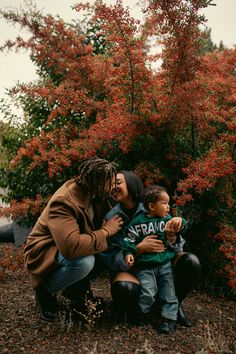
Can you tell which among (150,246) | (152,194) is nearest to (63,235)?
(150,246)

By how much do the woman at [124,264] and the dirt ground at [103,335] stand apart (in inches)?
7.0

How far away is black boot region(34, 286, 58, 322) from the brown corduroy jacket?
138 millimetres

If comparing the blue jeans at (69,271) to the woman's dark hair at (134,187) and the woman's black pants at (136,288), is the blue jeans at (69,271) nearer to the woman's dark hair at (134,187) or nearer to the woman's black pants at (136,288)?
the woman's black pants at (136,288)

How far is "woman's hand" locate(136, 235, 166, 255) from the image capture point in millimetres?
2982

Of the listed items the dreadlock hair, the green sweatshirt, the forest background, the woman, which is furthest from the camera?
the forest background

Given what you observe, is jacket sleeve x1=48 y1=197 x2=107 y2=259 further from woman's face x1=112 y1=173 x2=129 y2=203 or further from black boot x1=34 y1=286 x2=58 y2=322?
black boot x1=34 y1=286 x2=58 y2=322

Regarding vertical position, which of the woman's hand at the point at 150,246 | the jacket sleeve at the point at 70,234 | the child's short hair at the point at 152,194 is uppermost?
the child's short hair at the point at 152,194

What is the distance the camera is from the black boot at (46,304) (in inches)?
122

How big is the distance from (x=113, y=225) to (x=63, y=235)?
1.50ft

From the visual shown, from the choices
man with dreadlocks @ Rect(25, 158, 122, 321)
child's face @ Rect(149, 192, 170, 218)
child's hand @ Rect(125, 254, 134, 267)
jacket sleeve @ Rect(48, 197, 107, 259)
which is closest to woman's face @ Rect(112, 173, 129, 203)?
man with dreadlocks @ Rect(25, 158, 122, 321)

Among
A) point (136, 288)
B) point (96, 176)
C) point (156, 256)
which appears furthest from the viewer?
point (156, 256)

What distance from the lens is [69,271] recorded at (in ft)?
9.42

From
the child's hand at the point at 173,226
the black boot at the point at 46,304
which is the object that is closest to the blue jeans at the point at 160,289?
the child's hand at the point at 173,226

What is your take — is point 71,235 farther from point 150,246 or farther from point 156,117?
point 156,117
